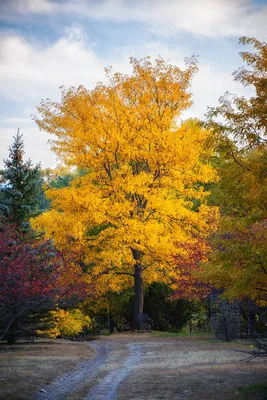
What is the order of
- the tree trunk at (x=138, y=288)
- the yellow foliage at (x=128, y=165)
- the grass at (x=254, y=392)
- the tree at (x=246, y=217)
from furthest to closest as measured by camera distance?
the tree trunk at (x=138, y=288), the yellow foliage at (x=128, y=165), the tree at (x=246, y=217), the grass at (x=254, y=392)

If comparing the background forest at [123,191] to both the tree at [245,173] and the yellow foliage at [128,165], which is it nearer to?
the yellow foliage at [128,165]

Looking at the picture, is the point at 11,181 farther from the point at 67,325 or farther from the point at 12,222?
the point at 67,325

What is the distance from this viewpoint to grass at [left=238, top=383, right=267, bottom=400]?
27.0 ft

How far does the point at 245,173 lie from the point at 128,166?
552 inches

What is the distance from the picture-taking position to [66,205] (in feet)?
72.4

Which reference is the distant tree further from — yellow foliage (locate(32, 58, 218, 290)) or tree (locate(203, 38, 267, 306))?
tree (locate(203, 38, 267, 306))

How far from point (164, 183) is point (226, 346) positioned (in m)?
8.36

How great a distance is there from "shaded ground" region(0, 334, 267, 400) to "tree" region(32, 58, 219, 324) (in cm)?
610

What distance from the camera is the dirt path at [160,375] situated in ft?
30.5

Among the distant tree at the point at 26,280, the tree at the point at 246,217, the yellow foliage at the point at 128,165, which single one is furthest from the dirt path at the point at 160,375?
the yellow foliage at the point at 128,165

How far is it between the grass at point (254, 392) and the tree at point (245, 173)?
165 cm

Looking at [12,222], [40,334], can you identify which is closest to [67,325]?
[40,334]

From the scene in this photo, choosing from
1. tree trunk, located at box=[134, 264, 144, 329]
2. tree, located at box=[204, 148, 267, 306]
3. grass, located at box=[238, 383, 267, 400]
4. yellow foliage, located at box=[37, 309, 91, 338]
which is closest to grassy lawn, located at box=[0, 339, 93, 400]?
yellow foliage, located at box=[37, 309, 91, 338]

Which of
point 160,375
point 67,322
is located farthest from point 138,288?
point 160,375
